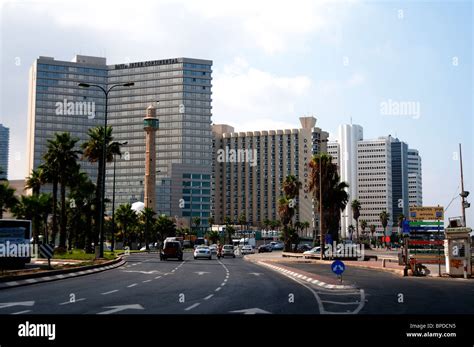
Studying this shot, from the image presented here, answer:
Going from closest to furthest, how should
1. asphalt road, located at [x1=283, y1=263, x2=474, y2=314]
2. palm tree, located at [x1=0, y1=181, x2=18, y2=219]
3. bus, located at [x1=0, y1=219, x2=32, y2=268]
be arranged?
asphalt road, located at [x1=283, y1=263, x2=474, y2=314], bus, located at [x1=0, y1=219, x2=32, y2=268], palm tree, located at [x1=0, y1=181, x2=18, y2=219]

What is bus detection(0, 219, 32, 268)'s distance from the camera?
34.9 m

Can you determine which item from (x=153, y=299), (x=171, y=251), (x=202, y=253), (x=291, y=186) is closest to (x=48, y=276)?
(x=153, y=299)

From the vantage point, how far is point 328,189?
64.9 m

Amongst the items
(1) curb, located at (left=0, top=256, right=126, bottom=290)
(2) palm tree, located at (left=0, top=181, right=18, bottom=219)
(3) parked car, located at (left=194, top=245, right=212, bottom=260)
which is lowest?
(3) parked car, located at (left=194, top=245, right=212, bottom=260)

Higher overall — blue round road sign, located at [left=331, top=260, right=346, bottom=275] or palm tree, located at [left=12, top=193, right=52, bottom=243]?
palm tree, located at [left=12, top=193, right=52, bottom=243]

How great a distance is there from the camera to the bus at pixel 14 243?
114 feet

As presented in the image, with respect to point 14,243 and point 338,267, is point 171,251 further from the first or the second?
point 338,267

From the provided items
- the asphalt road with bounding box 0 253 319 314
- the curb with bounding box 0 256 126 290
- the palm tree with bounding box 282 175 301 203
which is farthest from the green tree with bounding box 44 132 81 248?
the asphalt road with bounding box 0 253 319 314

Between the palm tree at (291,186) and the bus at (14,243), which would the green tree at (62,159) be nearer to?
the bus at (14,243)

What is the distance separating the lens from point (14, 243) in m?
35.8

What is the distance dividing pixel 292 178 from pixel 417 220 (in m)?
49.8

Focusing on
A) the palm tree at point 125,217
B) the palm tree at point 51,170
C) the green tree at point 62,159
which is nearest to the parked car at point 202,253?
the green tree at point 62,159

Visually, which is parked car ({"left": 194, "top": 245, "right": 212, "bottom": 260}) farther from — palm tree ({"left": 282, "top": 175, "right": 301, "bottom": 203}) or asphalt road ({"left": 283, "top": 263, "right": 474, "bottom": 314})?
asphalt road ({"left": 283, "top": 263, "right": 474, "bottom": 314})

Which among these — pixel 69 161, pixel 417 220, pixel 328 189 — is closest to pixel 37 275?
pixel 417 220
